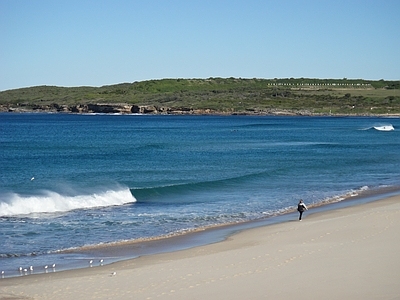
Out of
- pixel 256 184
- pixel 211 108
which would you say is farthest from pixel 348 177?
pixel 211 108

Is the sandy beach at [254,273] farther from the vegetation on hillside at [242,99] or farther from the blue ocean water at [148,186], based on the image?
the vegetation on hillside at [242,99]

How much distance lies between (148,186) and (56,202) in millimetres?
6989

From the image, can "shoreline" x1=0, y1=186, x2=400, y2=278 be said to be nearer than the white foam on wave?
Yes

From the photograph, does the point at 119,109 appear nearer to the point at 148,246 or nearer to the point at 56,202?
the point at 56,202

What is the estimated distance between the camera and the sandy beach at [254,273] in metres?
13.6

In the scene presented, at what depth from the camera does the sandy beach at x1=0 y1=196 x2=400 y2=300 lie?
534 inches

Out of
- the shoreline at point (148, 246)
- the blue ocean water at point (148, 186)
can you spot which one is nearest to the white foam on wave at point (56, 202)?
the blue ocean water at point (148, 186)

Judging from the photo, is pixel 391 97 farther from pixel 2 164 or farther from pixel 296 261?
pixel 296 261

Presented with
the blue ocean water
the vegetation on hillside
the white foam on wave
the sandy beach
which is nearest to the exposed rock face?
the vegetation on hillside

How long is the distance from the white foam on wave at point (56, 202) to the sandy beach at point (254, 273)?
9766 millimetres

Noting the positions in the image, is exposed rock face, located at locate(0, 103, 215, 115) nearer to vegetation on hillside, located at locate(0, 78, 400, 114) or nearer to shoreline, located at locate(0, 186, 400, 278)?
vegetation on hillside, located at locate(0, 78, 400, 114)

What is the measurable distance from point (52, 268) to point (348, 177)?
2552 centimetres

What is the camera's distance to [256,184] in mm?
35875

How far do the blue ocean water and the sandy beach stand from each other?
2.07 meters
